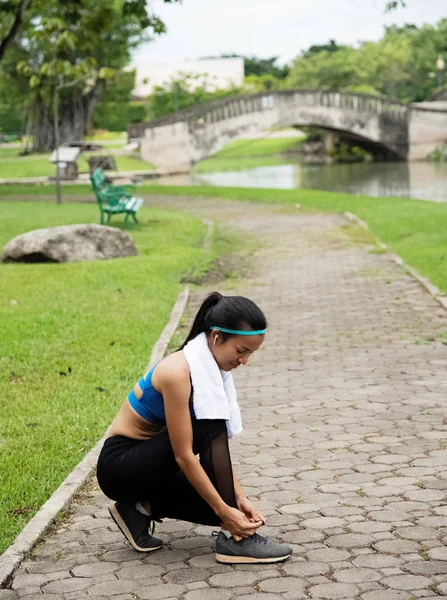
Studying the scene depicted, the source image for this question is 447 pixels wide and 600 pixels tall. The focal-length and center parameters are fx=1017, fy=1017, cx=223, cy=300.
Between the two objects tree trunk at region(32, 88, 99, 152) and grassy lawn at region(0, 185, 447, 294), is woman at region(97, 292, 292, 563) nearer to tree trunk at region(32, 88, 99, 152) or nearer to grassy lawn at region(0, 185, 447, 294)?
grassy lawn at region(0, 185, 447, 294)

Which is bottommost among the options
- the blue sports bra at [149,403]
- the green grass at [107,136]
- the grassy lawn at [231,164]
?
the blue sports bra at [149,403]

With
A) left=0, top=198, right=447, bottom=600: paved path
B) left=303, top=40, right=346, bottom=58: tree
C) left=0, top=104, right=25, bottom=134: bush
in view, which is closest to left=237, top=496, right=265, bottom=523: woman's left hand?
left=0, top=198, right=447, bottom=600: paved path

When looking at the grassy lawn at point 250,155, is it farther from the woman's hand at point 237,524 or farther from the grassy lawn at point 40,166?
the woman's hand at point 237,524

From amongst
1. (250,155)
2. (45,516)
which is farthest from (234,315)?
(250,155)

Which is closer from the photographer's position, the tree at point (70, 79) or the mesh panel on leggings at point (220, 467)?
the mesh panel on leggings at point (220, 467)

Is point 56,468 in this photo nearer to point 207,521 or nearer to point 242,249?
point 207,521

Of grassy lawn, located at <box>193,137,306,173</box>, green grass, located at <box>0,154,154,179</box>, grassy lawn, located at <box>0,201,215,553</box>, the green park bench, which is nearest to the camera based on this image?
grassy lawn, located at <box>0,201,215,553</box>

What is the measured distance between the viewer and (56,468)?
221 inches

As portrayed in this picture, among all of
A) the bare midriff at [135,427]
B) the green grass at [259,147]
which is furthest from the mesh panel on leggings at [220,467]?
the green grass at [259,147]

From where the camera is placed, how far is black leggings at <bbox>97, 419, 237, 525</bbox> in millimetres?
4211

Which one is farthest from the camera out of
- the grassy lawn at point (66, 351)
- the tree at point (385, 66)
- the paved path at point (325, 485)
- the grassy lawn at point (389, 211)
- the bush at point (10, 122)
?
the bush at point (10, 122)

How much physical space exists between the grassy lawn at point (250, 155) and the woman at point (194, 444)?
4792 cm

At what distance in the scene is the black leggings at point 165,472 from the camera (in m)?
4.21

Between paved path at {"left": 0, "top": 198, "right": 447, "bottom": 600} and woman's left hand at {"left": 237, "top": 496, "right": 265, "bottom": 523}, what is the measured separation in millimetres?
201
